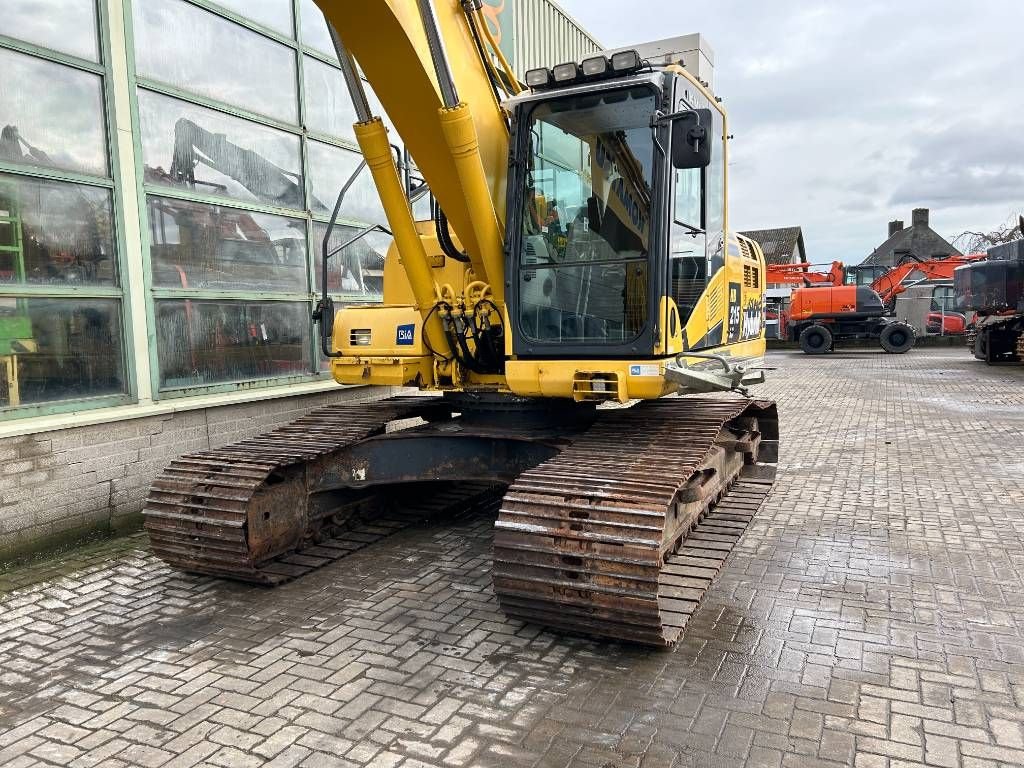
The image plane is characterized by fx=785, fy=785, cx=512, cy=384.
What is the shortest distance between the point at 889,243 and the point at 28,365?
64.0 m

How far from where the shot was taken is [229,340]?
662cm

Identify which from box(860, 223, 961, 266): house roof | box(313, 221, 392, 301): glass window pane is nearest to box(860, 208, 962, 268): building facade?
box(860, 223, 961, 266): house roof

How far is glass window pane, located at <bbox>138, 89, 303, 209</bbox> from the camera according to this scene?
6012mm

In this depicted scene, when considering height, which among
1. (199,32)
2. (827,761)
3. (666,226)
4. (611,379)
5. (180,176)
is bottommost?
(827,761)

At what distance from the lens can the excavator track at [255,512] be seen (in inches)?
180

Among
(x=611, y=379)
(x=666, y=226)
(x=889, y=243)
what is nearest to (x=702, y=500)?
(x=611, y=379)

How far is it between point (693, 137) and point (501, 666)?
2876 mm

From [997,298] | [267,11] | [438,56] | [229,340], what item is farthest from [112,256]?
[997,298]

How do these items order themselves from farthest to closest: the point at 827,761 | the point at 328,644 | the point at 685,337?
the point at 685,337
the point at 328,644
the point at 827,761

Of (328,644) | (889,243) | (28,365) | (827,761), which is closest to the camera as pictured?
(827,761)

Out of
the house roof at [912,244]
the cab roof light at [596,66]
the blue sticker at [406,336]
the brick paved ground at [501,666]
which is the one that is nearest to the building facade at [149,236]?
the brick paved ground at [501,666]

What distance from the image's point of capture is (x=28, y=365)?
16.9 feet

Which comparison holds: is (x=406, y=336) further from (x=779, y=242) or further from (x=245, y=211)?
(x=779, y=242)

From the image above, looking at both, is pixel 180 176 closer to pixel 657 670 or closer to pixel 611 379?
pixel 611 379
